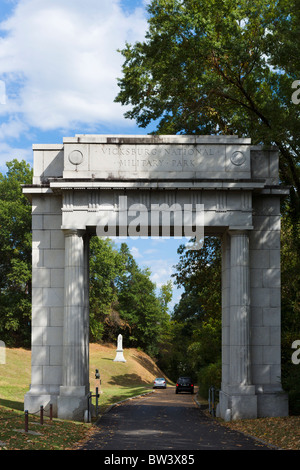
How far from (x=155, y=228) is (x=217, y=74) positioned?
378 inches

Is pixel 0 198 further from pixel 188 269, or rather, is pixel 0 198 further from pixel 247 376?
pixel 247 376

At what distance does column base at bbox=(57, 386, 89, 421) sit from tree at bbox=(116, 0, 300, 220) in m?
12.2

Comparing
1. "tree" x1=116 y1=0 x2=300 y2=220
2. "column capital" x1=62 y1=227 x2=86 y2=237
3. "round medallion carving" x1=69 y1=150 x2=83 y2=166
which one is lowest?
"column capital" x1=62 y1=227 x2=86 y2=237

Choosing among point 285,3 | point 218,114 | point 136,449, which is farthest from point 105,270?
point 136,449

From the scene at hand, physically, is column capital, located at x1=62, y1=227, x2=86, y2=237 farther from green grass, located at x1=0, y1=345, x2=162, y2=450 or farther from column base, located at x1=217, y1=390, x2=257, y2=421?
column base, located at x1=217, y1=390, x2=257, y2=421

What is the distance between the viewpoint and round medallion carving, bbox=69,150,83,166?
880 inches

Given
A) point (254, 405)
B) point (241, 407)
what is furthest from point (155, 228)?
point (254, 405)

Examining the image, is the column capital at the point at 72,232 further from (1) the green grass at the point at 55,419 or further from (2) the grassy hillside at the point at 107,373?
(2) the grassy hillside at the point at 107,373

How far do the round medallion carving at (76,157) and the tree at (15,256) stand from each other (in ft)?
120

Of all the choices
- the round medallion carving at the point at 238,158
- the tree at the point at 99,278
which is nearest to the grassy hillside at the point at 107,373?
the tree at the point at 99,278

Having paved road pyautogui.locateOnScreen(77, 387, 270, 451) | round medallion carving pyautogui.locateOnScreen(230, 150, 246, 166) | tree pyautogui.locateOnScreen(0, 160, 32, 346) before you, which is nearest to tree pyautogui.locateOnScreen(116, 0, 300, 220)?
round medallion carving pyautogui.locateOnScreen(230, 150, 246, 166)

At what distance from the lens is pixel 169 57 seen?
29.1 m

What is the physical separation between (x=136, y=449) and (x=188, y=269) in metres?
19.8

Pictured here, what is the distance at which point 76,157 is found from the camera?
22.4 m
